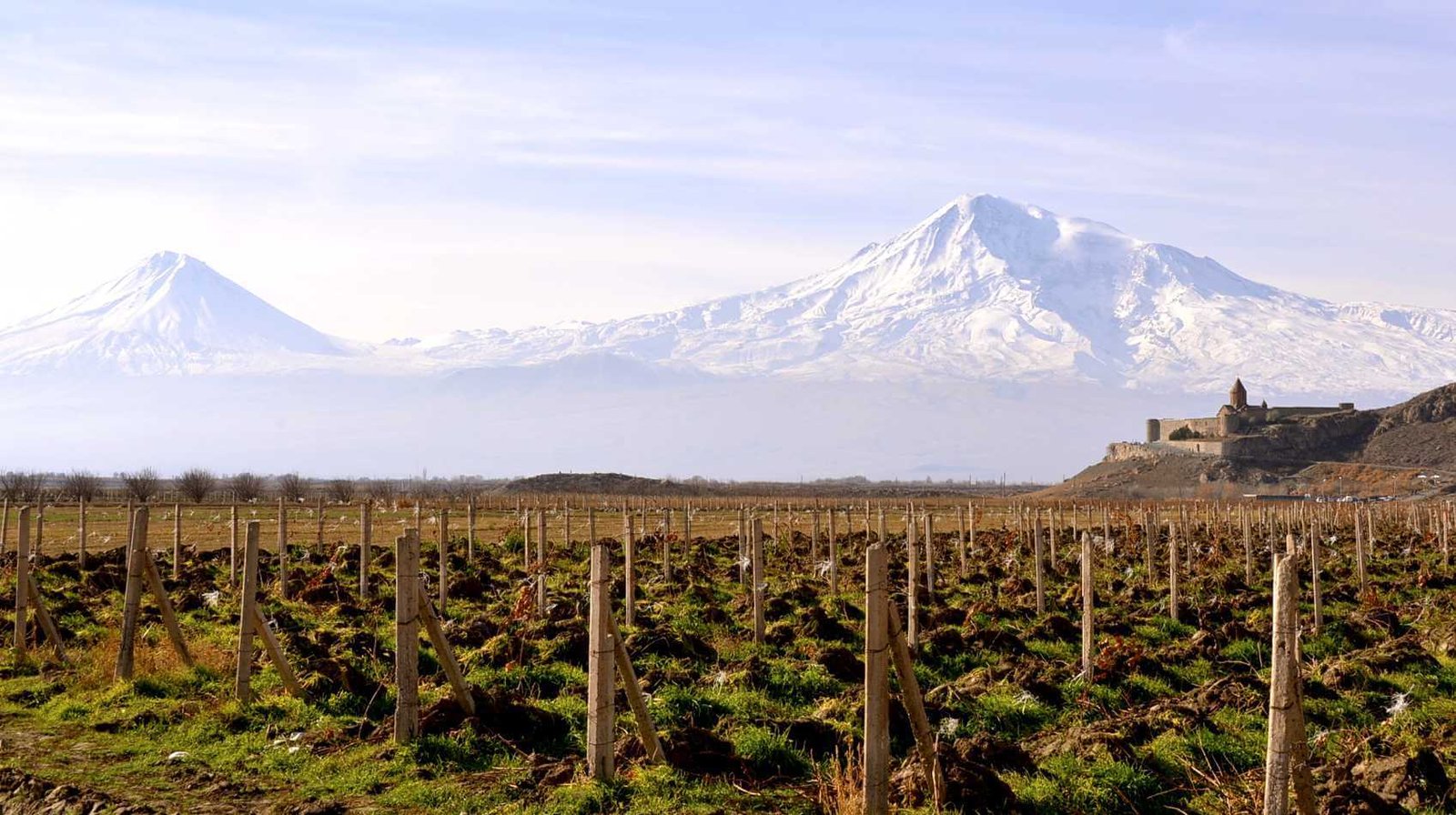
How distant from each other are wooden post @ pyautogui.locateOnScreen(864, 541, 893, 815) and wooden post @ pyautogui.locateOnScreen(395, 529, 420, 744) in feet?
12.4

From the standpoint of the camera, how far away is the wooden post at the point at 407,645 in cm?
939

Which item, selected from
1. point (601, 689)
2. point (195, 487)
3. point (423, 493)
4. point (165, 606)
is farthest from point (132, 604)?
point (423, 493)

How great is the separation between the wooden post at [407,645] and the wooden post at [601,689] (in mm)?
1645

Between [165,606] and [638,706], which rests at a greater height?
[165,606]

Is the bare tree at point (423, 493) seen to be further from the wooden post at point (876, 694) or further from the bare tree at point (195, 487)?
the wooden post at point (876, 694)

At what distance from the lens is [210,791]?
861cm

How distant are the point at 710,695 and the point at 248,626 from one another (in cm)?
396

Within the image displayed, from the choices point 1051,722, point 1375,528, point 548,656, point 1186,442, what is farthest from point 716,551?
point 1186,442

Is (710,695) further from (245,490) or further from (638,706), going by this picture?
(245,490)

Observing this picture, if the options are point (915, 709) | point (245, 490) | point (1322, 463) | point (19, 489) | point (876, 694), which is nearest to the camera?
point (876, 694)

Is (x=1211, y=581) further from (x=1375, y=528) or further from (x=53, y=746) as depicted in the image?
(x=1375, y=528)

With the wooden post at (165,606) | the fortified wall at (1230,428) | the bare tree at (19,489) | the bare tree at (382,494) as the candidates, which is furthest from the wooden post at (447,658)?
the fortified wall at (1230,428)

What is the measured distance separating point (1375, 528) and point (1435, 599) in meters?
23.4

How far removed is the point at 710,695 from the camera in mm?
11188
